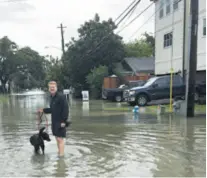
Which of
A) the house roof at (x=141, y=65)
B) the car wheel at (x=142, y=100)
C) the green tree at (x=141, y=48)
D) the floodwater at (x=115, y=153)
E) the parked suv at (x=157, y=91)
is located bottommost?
the floodwater at (x=115, y=153)

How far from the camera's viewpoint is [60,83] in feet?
A: 147

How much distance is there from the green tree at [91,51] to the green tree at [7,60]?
1648 inches

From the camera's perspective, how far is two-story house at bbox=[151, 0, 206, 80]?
22.7 m

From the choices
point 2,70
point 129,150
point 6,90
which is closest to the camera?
point 129,150

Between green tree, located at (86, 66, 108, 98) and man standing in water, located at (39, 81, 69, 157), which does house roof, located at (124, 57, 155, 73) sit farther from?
man standing in water, located at (39, 81, 69, 157)

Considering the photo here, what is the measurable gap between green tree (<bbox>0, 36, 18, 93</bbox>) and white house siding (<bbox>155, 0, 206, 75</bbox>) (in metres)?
57.4

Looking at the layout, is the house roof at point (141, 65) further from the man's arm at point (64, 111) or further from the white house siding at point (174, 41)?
the man's arm at point (64, 111)

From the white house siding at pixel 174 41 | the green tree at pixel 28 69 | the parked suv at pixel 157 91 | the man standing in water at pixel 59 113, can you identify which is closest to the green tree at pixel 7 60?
the green tree at pixel 28 69

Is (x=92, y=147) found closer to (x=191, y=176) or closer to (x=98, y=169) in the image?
(x=98, y=169)

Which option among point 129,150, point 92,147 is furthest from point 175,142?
point 92,147

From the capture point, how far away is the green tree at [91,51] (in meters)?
39.8

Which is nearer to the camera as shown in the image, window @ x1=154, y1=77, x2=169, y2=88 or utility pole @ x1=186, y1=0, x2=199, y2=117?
utility pole @ x1=186, y1=0, x2=199, y2=117

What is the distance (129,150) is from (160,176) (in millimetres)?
2192

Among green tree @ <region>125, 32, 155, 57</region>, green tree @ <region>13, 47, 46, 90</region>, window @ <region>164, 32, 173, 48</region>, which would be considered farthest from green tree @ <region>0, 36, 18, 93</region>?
A: window @ <region>164, 32, 173, 48</region>
